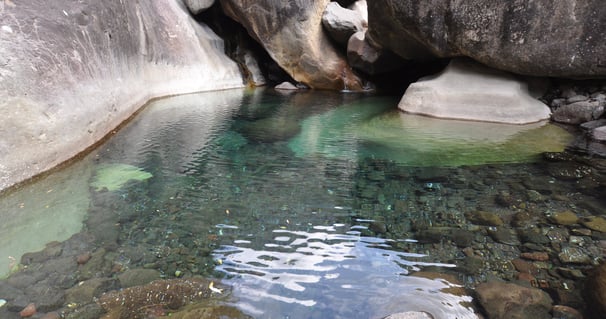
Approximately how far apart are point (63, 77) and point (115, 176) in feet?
6.42

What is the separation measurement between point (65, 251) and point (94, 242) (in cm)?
23

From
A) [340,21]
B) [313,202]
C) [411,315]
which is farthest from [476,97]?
[411,315]

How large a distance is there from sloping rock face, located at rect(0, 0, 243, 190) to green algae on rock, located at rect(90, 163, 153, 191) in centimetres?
69

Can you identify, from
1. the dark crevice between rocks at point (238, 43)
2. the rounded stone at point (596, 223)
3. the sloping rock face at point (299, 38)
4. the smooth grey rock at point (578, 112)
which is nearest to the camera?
the rounded stone at point (596, 223)

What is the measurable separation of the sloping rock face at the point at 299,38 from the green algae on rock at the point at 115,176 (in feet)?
36.7

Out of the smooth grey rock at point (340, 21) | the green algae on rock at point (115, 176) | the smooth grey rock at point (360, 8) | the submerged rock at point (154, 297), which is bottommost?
the submerged rock at point (154, 297)

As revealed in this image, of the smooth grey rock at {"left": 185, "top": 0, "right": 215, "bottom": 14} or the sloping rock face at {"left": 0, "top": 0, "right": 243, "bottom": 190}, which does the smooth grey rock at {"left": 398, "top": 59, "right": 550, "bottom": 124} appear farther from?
the smooth grey rock at {"left": 185, "top": 0, "right": 215, "bottom": 14}

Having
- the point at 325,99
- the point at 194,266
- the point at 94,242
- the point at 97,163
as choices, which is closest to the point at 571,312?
the point at 194,266

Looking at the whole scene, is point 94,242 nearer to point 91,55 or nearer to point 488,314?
point 488,314

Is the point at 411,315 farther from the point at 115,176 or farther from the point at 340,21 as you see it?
the point at 340,21

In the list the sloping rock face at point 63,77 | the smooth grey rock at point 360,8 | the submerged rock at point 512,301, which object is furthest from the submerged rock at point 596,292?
the smooth grey rock at point 360,8

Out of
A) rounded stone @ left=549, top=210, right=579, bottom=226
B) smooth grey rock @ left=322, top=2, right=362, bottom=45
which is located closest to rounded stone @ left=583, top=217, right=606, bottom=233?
rounded stone @ left=549, top=210, right=579, bottom=226

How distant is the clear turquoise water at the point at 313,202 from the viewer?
271 centimetres

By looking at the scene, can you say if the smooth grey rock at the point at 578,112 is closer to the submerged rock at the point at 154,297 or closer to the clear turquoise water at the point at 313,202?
the clear turquoise water at the point at 313,202
